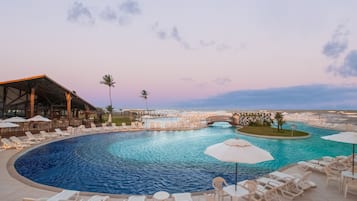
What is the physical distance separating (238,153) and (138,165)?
19.9 ft

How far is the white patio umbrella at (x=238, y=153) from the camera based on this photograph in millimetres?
4035

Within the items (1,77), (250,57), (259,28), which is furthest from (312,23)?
(1,77)

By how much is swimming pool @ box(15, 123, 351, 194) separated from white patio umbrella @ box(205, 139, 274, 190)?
2587mm

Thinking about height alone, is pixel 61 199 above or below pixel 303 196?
above

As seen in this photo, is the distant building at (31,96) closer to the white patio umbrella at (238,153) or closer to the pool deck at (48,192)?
the pool deck at (48,192)

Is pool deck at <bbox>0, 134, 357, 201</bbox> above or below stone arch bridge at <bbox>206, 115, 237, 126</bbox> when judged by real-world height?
below

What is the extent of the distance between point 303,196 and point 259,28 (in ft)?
48.7

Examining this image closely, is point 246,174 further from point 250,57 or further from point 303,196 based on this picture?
point 250,57

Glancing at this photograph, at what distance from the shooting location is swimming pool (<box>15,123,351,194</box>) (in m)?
6.77

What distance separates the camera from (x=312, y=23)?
15359mm

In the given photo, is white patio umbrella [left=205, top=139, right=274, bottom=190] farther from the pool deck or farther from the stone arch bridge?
the stone arch bridge

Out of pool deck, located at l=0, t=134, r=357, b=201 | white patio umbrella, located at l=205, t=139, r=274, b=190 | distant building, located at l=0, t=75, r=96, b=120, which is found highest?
distant building, located at l=0, t=75, r=96, b=120

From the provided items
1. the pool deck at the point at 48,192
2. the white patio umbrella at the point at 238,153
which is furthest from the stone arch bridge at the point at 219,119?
the white patio umbrella at the point at 238,153

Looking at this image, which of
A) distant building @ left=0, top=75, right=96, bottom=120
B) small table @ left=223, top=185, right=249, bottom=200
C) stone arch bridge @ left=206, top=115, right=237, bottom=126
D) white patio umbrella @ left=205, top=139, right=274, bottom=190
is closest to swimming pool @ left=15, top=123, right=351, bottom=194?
small table @ left=223, top=185, right=249, bottom=200
